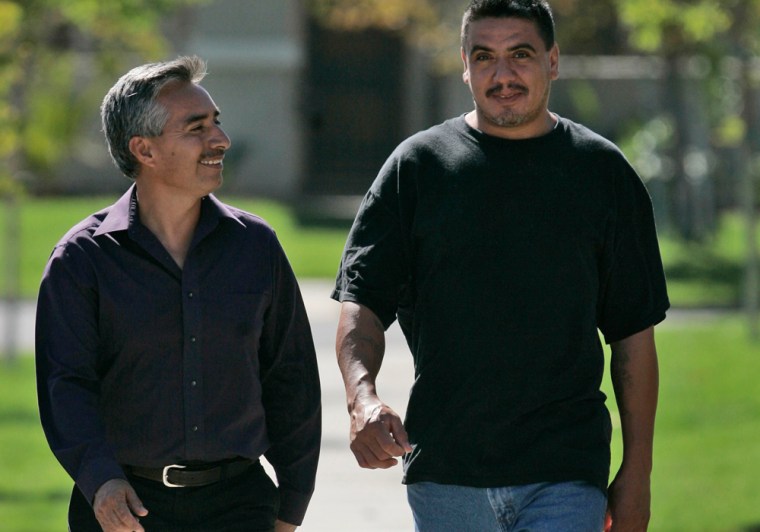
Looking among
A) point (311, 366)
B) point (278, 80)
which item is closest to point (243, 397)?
point (311, 366)

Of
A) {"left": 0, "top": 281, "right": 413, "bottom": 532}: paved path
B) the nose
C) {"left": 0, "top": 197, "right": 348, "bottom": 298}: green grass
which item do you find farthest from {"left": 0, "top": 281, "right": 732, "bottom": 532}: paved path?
{"left": 0, "top": 197, "right": 348, "bottom": 298}: green grass

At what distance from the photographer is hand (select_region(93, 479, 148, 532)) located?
372 centimetres

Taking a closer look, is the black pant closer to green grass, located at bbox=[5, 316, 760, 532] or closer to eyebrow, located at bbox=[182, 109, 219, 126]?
eyebrow, located at bbox=[182, 109, 219, 126]

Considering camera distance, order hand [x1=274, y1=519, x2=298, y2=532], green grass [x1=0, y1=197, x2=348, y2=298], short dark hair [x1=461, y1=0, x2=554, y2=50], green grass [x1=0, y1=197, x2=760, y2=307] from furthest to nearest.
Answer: green grass [x1=0, y1=197, x2=348, y2=298] < green grass [x1=0, y1=197, x2=760, y2=307] < hand [x1=274, y1=519, x2=298, y2=532] < short dark hair [x1=461, y1=0, x2=554, y2=50]

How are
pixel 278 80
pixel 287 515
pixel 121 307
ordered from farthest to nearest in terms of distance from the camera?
pixel 278 80 < pixel 287 515 < pixel 121 307

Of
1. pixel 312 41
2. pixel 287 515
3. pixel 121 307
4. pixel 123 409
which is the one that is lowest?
pixel 312 41

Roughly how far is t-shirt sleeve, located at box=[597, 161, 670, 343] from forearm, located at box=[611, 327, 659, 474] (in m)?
0.04

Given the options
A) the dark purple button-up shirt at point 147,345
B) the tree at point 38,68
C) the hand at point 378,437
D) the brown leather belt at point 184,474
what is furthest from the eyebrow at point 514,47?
the tree at point 38,68

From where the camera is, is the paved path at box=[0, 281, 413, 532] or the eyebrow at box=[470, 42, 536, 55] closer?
the eyebrow at box=[470, 42, 536, 55]

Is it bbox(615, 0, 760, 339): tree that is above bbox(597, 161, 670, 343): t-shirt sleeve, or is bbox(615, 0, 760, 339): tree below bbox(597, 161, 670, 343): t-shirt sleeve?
below

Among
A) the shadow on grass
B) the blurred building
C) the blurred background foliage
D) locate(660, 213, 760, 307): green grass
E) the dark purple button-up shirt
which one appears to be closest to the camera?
the dark purple button-up shirt

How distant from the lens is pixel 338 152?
1291 inches

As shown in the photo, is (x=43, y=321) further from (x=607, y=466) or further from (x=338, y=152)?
(x=338, y=152)

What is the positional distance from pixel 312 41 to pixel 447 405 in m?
29.3
